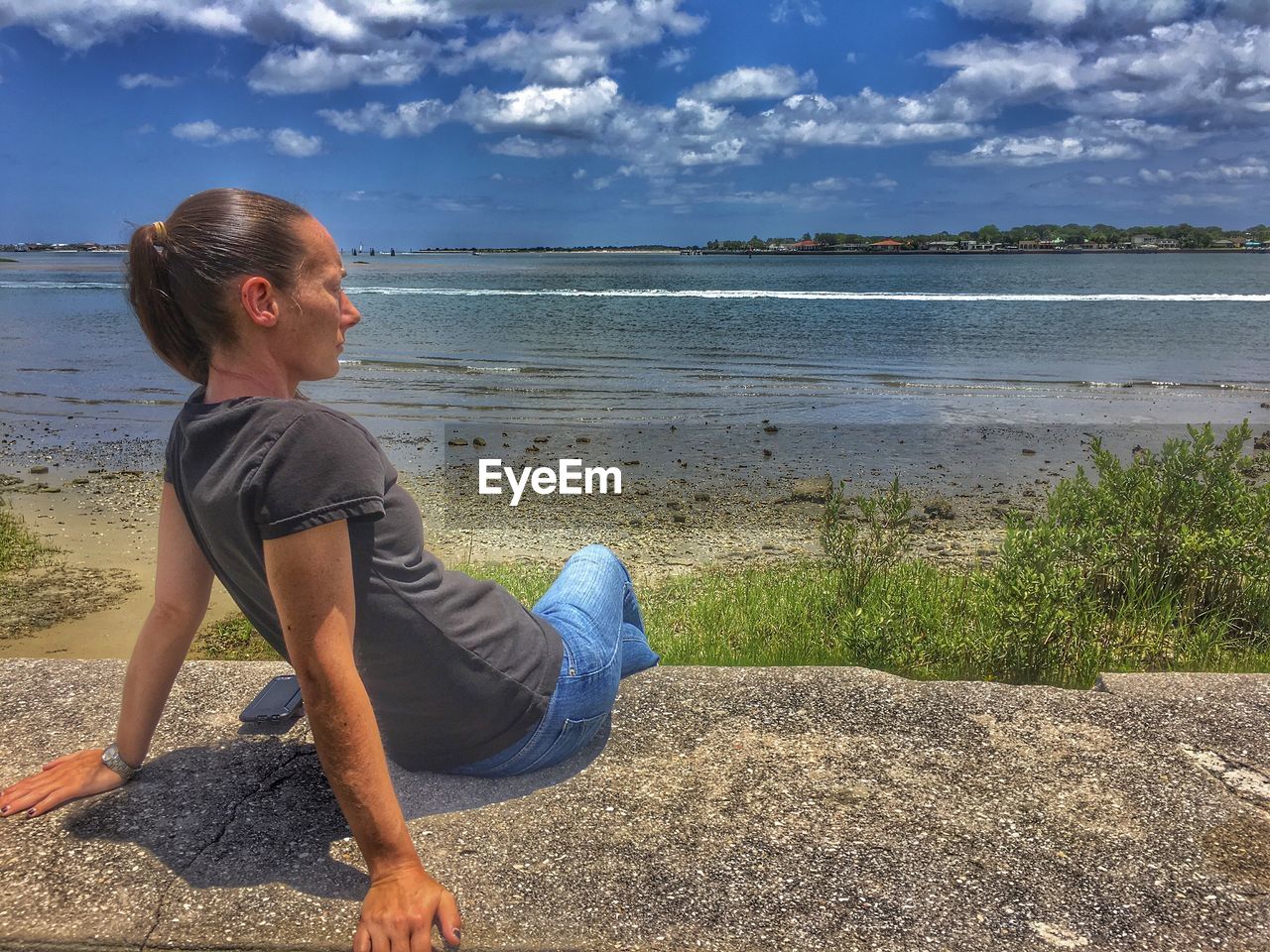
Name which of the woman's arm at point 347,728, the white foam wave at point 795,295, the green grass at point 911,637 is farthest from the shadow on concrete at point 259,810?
the white foam wave at point 795,295

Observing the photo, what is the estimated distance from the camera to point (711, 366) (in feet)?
65.0

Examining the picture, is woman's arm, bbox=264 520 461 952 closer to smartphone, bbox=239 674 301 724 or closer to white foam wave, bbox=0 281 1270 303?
smartphone, bbox=239 674 301 724

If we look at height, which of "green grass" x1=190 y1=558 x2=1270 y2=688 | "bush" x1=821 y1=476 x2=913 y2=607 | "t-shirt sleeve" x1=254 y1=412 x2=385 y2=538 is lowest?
"green grass" x1=190 y1=558 x2=1270 y2=688

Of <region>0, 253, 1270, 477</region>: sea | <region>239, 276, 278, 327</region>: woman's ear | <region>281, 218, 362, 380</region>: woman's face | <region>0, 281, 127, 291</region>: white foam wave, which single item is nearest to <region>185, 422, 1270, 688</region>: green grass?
<region>281, 218, 362, 380</region>: woman's face

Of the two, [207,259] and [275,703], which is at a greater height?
[207,259]

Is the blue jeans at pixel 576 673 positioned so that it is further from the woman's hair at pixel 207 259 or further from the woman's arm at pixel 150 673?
the woman's hair at pixel 207 259

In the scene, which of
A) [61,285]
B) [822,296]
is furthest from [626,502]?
[61,285]

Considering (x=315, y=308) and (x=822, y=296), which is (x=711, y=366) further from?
(x=822, y=296)

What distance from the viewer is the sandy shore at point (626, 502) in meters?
6.38

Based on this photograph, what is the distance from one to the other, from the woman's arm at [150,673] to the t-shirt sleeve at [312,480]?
68 centimetres

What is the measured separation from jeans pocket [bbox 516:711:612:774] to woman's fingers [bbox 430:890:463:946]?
0.54m

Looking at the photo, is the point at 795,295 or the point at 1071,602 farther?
the point at 795,295

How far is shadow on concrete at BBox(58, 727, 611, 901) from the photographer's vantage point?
2.10 m

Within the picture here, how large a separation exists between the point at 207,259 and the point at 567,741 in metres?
1.39
